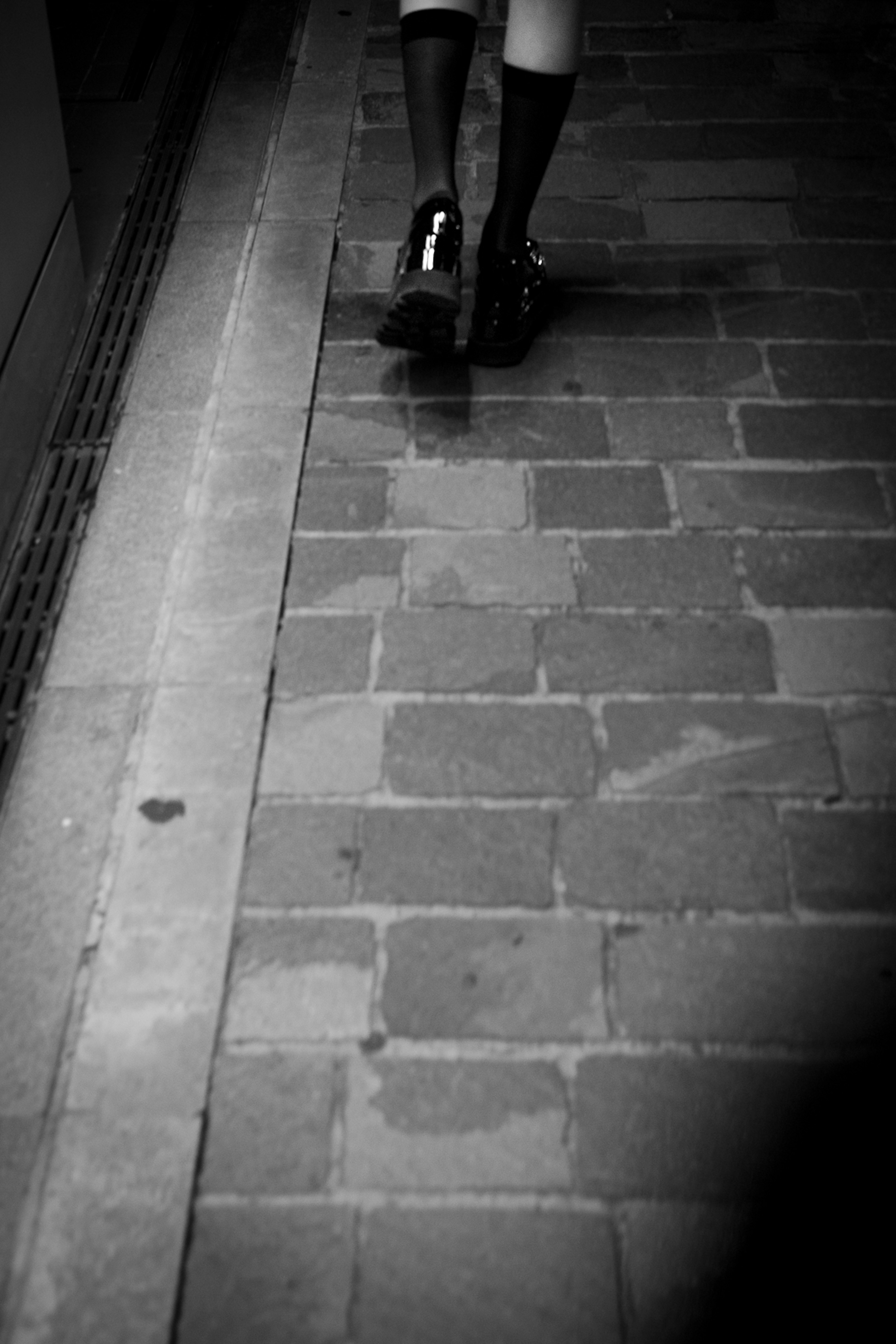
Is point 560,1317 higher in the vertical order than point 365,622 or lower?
lower

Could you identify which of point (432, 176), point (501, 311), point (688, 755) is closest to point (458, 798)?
point (688, 755)

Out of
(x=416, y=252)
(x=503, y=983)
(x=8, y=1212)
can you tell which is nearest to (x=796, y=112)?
(x=416, y=252)

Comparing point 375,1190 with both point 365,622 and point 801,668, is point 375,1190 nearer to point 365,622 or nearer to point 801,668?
A: point 365,622

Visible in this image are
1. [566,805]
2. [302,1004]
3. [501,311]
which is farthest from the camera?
[501,311]

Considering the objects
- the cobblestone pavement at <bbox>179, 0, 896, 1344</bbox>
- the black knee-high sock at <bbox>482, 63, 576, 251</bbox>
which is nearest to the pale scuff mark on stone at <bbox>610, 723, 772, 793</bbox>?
the cobblestone pavement at <bbox>179, 0, 896, 1344</bbox>

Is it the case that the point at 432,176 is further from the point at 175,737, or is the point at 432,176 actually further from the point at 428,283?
the point at 175,737

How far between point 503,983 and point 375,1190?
282 mm

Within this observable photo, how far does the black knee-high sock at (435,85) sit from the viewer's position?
2047 mm

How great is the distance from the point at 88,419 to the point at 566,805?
129 centimetres

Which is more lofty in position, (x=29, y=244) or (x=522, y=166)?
(x=522, y=166)

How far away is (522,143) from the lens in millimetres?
2094

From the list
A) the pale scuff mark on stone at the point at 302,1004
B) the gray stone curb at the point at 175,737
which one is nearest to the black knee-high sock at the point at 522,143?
the gray stone curb at the point at 175,737

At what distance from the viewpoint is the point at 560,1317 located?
1147 mm

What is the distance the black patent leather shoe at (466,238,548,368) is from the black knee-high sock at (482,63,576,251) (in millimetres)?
34
